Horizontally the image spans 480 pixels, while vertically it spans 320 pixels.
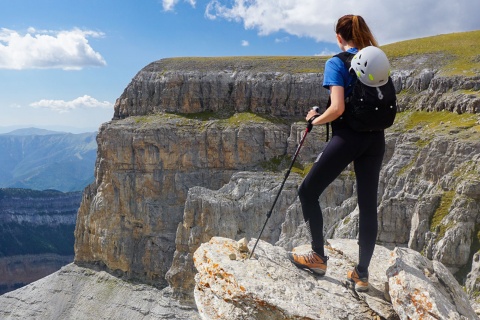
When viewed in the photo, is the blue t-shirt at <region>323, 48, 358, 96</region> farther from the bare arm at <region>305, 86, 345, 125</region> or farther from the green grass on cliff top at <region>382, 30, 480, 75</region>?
the green grass on cliff top at <region>382, 30, 480, 75</region>

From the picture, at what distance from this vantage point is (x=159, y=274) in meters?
69.3

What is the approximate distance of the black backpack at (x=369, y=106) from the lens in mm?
8383

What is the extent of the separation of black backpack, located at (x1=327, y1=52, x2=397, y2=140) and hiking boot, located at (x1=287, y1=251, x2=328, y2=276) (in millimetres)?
3358

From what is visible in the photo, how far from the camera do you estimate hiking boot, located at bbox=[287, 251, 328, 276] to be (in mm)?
10023

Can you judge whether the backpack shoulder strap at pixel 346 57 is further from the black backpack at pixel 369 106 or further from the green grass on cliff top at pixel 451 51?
the green grass on cliff top at pixel 451 51

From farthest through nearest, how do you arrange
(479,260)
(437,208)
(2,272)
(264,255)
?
1. (2,272)
2. (437,208)
3. (479,260)
4. (264,255)

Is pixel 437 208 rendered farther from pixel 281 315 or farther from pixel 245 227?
pixel 281 315

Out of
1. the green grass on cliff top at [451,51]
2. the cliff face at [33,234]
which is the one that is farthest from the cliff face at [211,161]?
the cliff face at [33,234]

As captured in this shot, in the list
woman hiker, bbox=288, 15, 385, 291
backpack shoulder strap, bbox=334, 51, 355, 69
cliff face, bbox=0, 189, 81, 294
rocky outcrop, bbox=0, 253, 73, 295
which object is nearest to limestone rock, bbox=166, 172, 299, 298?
woman hiker, bbox=288, 15, 385, 291

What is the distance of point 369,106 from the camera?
837cm

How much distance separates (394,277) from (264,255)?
3.14 m

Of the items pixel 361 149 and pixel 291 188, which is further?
pixel 291 188

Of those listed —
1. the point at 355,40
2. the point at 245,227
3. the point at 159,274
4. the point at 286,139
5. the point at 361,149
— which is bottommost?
the point at 159,274

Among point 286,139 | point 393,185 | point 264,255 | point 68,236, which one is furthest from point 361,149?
point 68,236
